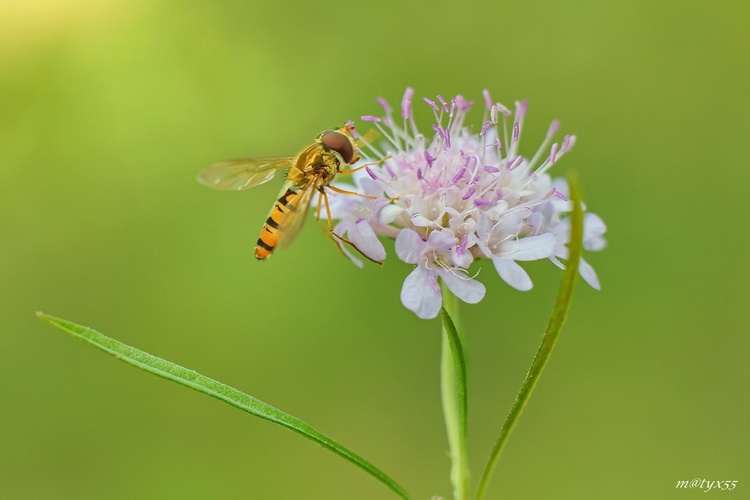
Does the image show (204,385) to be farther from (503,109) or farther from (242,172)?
(503,109)

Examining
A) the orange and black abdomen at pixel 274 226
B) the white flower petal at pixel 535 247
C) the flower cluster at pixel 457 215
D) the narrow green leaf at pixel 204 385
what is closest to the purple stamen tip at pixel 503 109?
the flower cluster at pixel 457 215

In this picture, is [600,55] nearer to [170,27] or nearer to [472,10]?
[472,10]

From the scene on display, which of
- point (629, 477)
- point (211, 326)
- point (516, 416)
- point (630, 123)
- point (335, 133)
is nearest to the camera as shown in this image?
point (516, 416)

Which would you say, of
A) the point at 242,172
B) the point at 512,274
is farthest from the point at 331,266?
the point at 512,274

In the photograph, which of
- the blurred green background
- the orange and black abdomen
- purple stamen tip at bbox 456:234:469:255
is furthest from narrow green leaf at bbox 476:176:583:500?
the blurred green background

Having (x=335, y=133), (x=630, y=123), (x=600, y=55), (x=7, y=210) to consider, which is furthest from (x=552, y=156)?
(x=7, y=210)

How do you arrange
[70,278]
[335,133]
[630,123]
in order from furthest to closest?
[630,123] < [70,278] < [335,133]

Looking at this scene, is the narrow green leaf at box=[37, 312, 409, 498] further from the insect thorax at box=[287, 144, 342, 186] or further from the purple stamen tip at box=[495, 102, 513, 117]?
the purple stamen tip at box=[495, 102, 513, 117]

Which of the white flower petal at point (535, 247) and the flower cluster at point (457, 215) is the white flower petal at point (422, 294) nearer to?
the flower cluster at point (457, 215)
